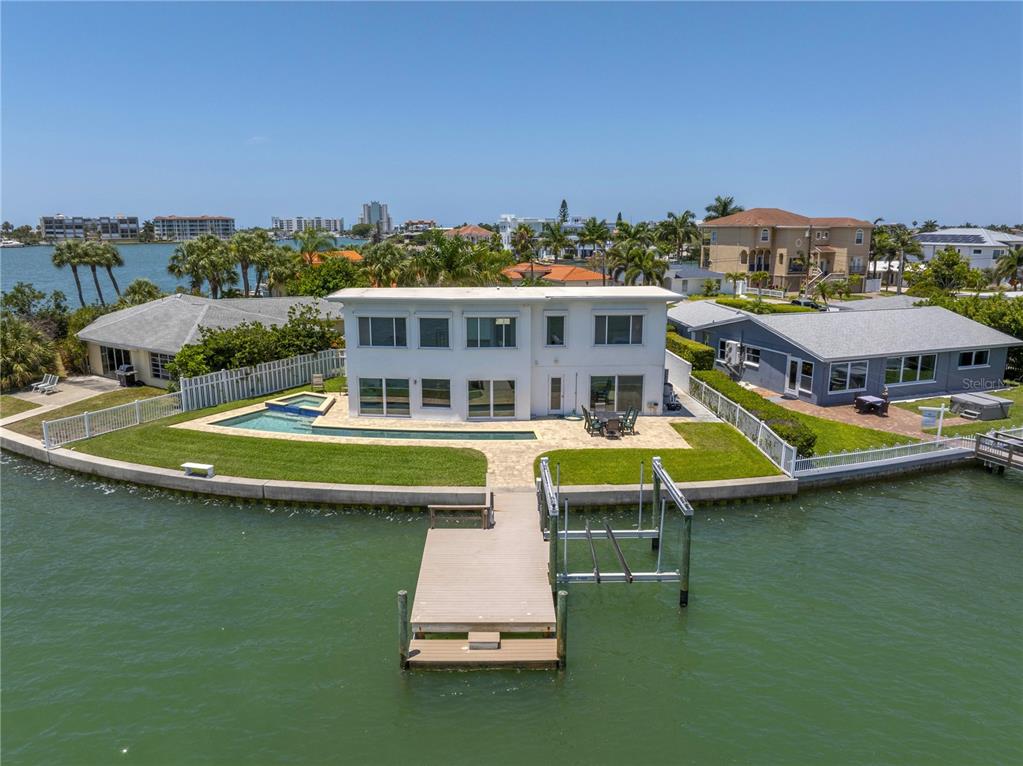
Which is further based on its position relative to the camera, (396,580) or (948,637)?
(396,580)

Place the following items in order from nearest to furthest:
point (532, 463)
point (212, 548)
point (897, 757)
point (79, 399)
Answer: point (897, 757), point (212, 548), point (532, 463), point (79, 399)

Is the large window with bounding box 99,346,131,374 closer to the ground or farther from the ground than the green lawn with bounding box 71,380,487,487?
farther from the ground

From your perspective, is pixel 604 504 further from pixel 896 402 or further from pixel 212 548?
pixel 896 402

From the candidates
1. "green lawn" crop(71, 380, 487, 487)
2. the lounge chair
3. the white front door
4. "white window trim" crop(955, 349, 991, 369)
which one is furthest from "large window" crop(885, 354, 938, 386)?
the lounge chair

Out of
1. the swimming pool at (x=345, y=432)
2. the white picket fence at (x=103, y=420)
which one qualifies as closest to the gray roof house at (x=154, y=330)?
the white picket fence at (x=103, y=420)

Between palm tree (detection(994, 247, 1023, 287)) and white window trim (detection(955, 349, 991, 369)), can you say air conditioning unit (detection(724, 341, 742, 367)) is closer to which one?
white window trim (detection(955, 349, 991, 369))

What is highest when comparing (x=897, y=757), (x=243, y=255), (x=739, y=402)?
(x=243, y=255)

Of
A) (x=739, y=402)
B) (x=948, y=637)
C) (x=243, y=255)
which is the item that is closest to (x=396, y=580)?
(x=948, y=637)

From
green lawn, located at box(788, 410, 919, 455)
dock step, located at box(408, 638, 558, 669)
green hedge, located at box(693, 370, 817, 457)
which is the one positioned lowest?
dock step, located at box(408, 638, 558, 669)
